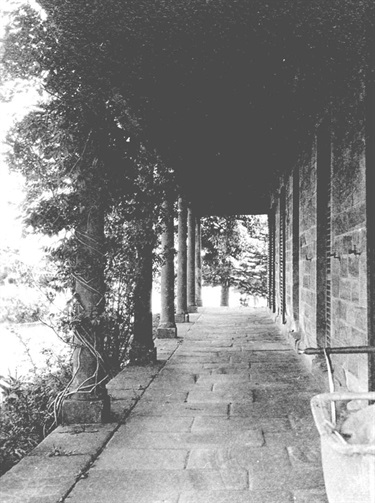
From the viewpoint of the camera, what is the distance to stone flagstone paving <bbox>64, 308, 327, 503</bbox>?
2.61 metres

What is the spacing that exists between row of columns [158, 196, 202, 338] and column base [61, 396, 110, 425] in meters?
2.04

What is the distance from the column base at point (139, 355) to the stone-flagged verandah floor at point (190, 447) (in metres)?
0.20

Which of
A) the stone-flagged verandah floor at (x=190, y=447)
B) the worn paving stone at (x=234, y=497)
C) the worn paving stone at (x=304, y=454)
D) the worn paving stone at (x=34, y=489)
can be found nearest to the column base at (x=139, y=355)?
the stone-flagged verandah floor at (x=190, y=447)

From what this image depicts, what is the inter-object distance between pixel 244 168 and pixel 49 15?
5.87 metres

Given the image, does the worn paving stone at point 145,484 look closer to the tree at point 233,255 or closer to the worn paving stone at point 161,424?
the worn paving stone at point 161,424

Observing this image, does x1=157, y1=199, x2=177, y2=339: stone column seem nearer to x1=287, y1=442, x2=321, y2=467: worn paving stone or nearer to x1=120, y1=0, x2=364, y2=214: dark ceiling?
x1=120, y1=0, x2=364, y2=214: dark ceiling

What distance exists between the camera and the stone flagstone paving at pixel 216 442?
8.57ft

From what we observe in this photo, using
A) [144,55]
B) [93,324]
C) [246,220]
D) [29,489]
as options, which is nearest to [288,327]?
[93,324]

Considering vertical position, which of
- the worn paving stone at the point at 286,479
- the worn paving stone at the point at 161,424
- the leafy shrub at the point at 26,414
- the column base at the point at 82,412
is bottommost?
the leafy shrub at the point at 26,414

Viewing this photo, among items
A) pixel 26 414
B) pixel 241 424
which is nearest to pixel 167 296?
pixel 26 414

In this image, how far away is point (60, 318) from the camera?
12.6 feet

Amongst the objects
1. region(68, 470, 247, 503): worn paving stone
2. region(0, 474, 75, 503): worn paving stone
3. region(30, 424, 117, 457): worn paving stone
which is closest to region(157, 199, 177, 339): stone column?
region(30, 424, 117, 457): worn paving stone

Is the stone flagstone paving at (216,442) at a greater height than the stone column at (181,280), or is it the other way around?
the stone column at (181,280)

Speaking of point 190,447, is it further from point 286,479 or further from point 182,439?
point 286,479
